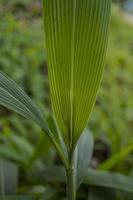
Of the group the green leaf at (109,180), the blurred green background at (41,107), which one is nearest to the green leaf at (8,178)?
the blurred green background at (41,107)

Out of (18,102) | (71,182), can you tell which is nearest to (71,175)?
(71,182)

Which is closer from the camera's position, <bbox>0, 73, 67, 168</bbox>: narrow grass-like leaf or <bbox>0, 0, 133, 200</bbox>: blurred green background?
<bbox>0, 73, 67, 168</bbox>: narrow grass-like leaf

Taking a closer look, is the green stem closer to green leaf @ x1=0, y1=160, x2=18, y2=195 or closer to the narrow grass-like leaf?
the narrow grass-like leaf

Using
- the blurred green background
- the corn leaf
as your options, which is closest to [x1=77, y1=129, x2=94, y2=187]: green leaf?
the corn leaf

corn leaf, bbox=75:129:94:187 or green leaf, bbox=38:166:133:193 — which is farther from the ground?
corn leaf, bbox=75:129:94:187

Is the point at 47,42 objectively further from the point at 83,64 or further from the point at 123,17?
the point at 123,17

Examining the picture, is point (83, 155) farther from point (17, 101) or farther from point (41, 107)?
point (41, 107)

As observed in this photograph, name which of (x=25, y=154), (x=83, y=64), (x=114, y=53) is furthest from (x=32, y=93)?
(x=83, y=64)

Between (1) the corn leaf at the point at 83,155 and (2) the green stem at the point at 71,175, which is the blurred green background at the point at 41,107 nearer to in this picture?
(1) the corn leaf at the point at 83,155
